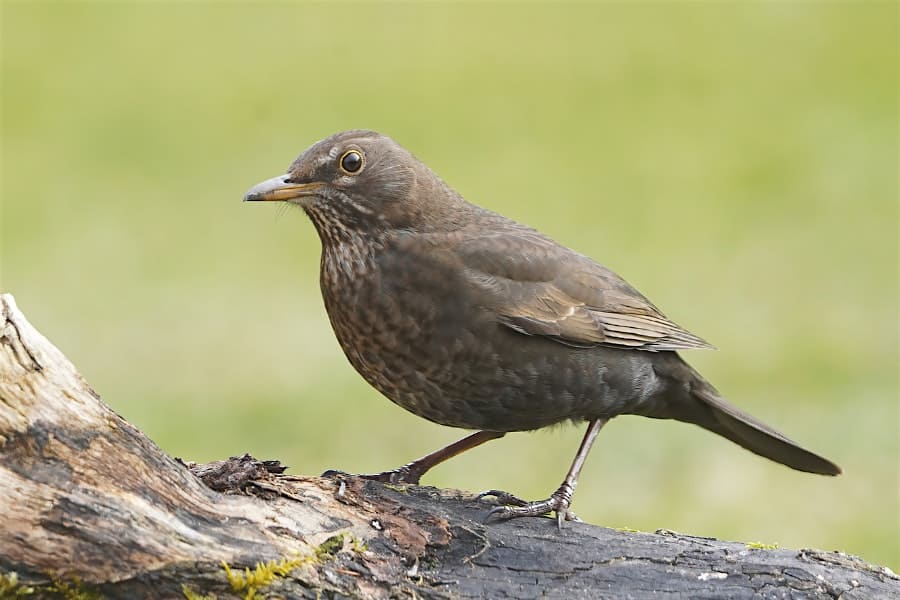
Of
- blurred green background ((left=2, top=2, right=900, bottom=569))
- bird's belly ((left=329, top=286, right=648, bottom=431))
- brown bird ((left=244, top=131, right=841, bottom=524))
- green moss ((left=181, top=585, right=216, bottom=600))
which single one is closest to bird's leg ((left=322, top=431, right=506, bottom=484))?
brown bird ((left=244, top=131, right=841, bottom=524))

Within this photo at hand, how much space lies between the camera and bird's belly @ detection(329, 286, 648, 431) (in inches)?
209

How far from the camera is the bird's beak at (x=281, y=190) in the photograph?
17.8 feet

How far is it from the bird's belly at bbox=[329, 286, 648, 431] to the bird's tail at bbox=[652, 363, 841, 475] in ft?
2.91

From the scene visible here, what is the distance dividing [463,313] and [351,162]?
849mm

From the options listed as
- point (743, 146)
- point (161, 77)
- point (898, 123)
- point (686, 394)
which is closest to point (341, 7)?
point (161, 77)

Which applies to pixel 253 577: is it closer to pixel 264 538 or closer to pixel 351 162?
pixel 264 538

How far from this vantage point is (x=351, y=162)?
5645mm

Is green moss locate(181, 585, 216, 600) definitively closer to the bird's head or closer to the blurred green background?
the bird's head

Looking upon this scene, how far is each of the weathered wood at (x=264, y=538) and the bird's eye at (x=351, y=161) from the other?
56.3 inches

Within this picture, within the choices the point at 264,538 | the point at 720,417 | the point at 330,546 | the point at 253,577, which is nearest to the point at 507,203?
the point at 720,417

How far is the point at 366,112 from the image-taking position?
694 inches

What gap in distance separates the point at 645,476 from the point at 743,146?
8.66 metres

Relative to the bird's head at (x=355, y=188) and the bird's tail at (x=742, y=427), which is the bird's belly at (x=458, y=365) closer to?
the bird's head at (x=355, y=188)

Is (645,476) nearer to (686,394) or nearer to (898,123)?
(686,394)
